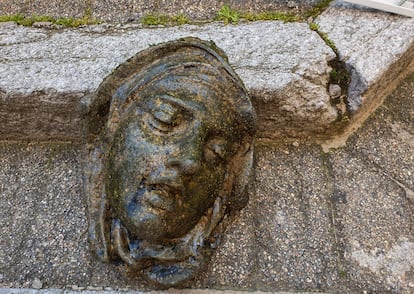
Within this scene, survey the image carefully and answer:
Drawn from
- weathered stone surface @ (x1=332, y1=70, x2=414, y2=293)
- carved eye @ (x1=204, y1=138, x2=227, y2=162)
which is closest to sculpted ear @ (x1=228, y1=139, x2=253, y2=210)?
carved eye @ (x1=204, y1=138, x2=227, y2=162)

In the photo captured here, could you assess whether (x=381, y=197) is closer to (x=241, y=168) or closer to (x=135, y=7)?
(x=241, y=168)

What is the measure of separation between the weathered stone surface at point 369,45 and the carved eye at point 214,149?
81cm

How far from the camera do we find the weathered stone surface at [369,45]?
2.24m

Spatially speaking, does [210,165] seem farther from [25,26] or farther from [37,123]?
[25,26]

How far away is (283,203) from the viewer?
6.95 ft

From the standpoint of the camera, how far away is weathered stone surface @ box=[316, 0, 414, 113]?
2.24m

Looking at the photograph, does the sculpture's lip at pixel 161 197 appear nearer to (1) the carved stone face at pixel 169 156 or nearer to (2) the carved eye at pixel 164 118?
(1) the carved stone face at pixel 169 156

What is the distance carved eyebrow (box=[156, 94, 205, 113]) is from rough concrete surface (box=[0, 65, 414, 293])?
601 mm

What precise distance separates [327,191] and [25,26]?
5.75 ft

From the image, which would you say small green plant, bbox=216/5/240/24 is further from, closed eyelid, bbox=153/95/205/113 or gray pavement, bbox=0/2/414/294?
closed eyelid, bbox=153/95/205/113

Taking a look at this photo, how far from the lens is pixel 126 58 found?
2.29 metres

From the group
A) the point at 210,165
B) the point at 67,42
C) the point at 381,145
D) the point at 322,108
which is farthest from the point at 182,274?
the point at 67,42

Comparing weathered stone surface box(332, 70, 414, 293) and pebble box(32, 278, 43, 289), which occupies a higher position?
weathered stone surface box(332, 70, 414, 293)

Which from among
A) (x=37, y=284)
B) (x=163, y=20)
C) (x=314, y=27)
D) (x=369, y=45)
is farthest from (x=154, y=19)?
(x=37, y=284)
